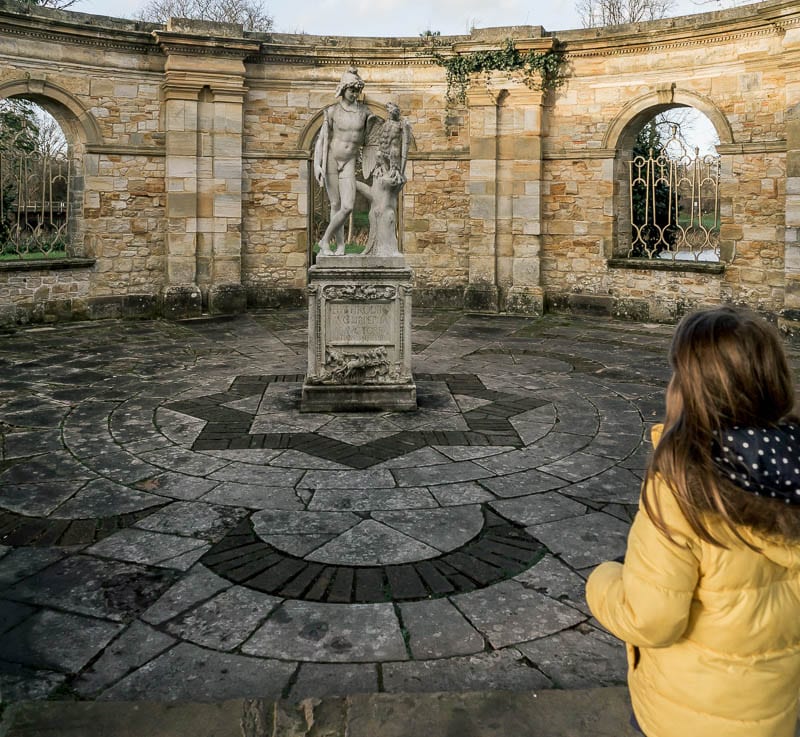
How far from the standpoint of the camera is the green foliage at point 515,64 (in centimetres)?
1321

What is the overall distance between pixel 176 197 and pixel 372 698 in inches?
476

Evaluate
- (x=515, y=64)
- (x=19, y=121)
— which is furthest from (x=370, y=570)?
(x=19, y=121)

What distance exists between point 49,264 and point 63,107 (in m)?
2.65

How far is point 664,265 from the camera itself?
12.9 metres

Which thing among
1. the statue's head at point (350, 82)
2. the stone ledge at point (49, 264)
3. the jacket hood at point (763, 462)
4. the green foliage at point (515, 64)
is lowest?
the jacket hood at point (763, 462)

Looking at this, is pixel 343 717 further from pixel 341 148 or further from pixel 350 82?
pixel 350 82

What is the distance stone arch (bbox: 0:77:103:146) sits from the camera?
39.3ft

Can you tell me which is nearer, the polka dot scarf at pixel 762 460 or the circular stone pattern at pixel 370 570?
the polka dot scarf at pixel 762 460

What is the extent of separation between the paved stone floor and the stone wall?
512cm

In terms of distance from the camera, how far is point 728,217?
39.8 ft

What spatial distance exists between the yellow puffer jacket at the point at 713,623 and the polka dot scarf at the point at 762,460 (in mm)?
120

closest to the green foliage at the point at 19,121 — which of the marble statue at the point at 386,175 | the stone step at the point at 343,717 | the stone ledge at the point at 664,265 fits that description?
the marble statue at the point at 386,175

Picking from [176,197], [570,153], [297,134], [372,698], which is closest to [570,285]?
[570,153]

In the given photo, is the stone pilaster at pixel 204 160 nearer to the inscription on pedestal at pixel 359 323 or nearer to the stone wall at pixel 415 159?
the stone wall at pixel 415 159
